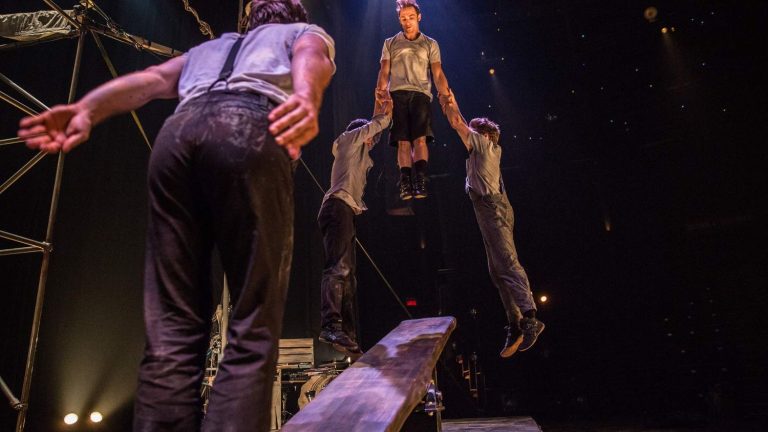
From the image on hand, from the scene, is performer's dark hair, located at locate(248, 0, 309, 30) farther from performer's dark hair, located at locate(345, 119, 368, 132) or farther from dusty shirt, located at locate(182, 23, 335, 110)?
performer's dark hair, located at locate(345, 119, 368, 132)

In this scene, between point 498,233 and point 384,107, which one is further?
point 498,233

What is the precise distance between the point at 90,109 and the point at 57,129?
0.10 metres

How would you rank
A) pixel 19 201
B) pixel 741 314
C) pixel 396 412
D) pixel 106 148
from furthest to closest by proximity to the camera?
pixel 741 314, pixel 106 148, pixel 19 201, pixel 396 412

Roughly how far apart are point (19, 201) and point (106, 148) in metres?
1.39

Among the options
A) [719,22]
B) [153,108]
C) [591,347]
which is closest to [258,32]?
[153,108]

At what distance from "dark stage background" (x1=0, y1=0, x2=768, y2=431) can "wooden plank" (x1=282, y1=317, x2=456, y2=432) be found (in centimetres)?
502

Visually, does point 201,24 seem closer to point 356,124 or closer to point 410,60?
point 356,124

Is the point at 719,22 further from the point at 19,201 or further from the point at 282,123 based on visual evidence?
the point at 19,201

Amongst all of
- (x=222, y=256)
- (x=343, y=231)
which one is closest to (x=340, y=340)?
(x=343, y=231)

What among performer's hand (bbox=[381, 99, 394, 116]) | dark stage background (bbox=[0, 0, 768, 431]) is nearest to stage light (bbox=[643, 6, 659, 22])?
dark stage background (bbox=[0, 0, 768, 431])

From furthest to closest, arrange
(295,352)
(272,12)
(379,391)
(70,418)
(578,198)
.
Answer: (578,198), (295,352), (70,418), (379,391), (272,12)

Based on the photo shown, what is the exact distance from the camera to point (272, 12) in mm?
1640

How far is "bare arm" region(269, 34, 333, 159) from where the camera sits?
3.98ft

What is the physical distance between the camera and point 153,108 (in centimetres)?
732
